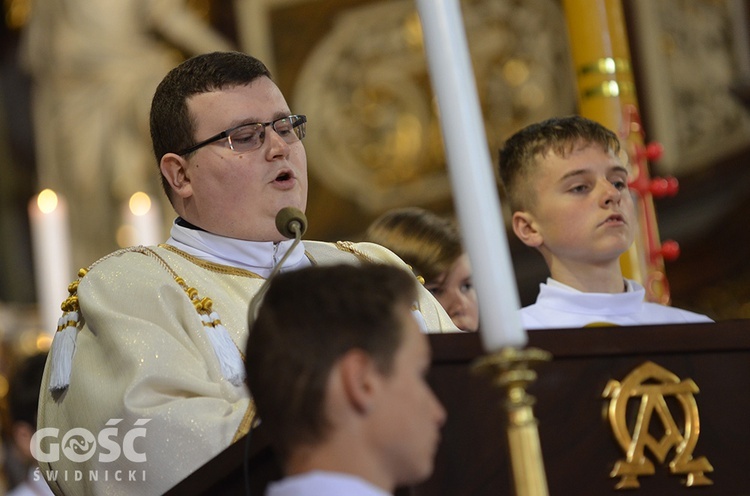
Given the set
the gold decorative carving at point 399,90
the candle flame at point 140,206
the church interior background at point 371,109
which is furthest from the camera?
the gold decorative carving at point 399,90

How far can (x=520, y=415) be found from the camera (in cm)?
146

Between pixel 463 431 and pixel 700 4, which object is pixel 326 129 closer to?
pixel 700 4

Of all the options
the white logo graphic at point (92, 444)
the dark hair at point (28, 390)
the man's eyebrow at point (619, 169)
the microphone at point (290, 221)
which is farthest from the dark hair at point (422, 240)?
the dark hair at point (28, 390)

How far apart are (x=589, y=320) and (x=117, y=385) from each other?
1105 millimetres

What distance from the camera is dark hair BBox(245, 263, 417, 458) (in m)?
1.50

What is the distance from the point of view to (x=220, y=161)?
2627mm

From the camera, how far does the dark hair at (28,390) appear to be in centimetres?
415

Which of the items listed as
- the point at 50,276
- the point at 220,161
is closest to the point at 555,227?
the point at 220,161

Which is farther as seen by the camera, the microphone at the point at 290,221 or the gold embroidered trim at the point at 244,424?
the microphone at the point at 290,221

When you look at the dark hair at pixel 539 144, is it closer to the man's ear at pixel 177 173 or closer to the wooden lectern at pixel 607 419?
the man's ear at pixel 177 173

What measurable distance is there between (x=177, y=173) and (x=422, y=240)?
0.89m

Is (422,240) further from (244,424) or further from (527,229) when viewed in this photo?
(244,424)

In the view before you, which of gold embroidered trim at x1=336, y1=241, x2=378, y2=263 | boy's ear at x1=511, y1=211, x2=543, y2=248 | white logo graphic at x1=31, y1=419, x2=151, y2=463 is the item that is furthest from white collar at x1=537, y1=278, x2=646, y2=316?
white logo graphic at x1=31, y1=419, x2=151, y2=463

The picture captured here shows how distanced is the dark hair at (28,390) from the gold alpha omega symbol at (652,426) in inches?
106
